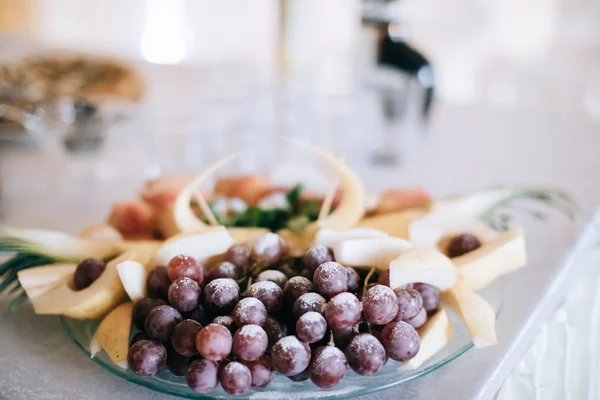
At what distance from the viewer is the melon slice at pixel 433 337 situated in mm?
457

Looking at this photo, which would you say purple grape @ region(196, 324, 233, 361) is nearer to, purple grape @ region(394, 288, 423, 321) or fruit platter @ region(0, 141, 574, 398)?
fruit platter @ region(0, 141, 574, 398)

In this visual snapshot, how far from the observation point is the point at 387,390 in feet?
1.57

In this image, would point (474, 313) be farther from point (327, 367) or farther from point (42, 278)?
point (42, 278)

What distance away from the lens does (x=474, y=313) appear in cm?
49

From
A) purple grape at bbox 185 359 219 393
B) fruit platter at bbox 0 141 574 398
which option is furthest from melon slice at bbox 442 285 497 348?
purple grape at bbox 185 359 219 393

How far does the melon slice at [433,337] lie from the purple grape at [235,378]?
0.13 m

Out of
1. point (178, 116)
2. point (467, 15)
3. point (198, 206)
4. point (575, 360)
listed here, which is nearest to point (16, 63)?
point (178, 116)

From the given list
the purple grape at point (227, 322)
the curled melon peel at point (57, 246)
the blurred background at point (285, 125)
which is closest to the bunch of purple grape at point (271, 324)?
the purple grape at point (227, 322)

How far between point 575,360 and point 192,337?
37 centimetres

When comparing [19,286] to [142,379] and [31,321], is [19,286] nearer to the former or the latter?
[31,321]

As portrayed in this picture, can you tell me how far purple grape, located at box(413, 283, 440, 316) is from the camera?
49 cm

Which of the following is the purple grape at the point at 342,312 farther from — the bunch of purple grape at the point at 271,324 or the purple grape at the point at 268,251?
the purple grape at the point at 268,251

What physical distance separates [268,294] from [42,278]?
0.77 ft

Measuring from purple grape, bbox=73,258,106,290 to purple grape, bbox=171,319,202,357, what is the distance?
0.44 ft
